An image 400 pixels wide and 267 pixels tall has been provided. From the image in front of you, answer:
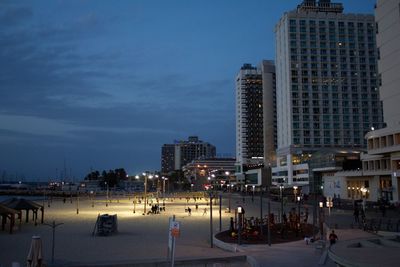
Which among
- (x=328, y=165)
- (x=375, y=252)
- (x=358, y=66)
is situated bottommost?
(x=375, y=252)

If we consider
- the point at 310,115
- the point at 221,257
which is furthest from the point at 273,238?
the point at 310,115

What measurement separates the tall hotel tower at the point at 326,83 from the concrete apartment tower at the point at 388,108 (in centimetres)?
6569

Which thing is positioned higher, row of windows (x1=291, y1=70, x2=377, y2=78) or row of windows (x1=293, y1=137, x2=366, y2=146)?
row of windows (x1=291, y1=70, x2=377, y2=78)

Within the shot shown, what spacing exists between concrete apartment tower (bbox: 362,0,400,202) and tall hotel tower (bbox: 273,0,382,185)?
6569 cm

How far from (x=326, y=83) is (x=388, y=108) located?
73.3 m

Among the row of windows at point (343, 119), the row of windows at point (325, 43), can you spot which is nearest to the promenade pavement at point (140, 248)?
the row of windows at point (343, 119)

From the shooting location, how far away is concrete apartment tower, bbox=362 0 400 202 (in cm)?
6594

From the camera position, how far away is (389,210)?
55.2m

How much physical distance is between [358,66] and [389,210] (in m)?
99.6

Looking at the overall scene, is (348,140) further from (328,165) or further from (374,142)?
(374,142)

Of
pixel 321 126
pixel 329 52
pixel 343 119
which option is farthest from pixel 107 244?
pixel 329 52

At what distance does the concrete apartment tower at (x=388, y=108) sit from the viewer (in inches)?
2596

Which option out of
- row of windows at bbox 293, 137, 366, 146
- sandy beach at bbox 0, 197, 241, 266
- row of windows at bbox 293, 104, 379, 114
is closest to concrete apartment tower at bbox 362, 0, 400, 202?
sandy beach at bbox 0, 197, 241, 266

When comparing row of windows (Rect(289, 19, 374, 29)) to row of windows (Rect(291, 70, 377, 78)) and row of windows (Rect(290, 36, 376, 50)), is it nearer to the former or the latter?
row of windows (Rect(290, 36, 376, 50))
